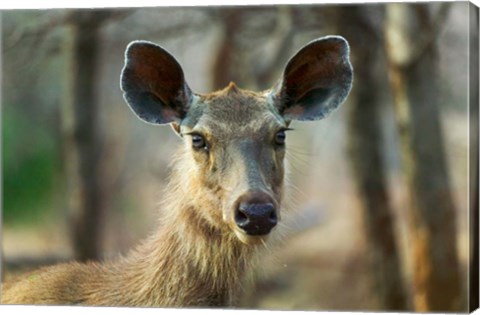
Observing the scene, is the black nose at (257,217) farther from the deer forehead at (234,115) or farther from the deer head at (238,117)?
the deer forehead at (234,115)

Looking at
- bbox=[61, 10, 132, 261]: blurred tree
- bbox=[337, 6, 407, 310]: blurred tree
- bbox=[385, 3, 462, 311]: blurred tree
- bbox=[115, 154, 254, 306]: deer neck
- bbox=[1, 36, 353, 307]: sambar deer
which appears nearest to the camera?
bbox=[1, 36, 353, 307]: sambar deer

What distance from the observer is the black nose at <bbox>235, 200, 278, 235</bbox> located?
5996 mm

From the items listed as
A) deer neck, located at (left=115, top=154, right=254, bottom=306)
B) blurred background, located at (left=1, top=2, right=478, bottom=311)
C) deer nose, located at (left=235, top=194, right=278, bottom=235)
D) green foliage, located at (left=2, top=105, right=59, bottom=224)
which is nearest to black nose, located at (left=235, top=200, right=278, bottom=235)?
deer nose, located at (left=235, top=194, right=278, bottom=235)

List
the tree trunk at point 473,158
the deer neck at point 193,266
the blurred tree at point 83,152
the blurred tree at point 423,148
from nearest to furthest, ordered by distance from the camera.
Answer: the deer neck at point 193,266 < the tree trunk at point 473,158 < the blurred tree at point 423,148 < the blurred tree at point 83,152

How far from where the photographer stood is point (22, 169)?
9.25m

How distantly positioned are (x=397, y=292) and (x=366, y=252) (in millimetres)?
541

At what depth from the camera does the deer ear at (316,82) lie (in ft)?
22.3

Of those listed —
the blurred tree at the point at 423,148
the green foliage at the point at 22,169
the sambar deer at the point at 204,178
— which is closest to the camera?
the sambar deer at the point at 204,178

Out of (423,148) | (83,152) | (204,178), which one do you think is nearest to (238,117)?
(204,178)

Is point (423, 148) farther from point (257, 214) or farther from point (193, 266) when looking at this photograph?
point (257, 214)

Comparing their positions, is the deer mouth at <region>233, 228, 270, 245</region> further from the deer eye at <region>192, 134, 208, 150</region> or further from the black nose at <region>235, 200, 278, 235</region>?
the deer eye at <region>192, 134, 208, 150</region>

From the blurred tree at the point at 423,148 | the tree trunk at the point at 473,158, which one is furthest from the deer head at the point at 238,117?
the blurred tree at the point at 423,148

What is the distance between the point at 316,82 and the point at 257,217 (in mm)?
1219

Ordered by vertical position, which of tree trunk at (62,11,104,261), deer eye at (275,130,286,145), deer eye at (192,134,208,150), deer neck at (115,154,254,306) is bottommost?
deer neck at (115,154,254,306)
